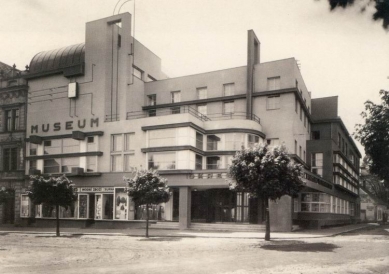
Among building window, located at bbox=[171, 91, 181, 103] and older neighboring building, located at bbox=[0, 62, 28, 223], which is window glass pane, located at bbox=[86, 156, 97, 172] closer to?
older neighboring building, located at bbox=[0, 62, 28, 223]

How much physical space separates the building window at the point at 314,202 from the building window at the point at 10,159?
29299mm

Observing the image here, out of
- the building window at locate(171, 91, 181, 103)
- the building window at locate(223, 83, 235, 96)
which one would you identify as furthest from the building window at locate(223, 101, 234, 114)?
the building window at locate(171, 91, 181, 103)

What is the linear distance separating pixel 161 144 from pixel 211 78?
9914mm

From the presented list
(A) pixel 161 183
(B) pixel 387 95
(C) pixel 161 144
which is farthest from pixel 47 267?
(C) pixel 161 144

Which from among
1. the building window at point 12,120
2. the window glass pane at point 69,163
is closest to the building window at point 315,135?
the window glass pane at point 69,163

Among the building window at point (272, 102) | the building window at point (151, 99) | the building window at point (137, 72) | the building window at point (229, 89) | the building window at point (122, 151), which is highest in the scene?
the building window at point (137, 72)

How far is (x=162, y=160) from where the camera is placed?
35.8 meters

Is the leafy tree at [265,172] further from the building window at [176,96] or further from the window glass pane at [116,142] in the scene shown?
the building window at [176,96]

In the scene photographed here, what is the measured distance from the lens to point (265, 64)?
39625mm

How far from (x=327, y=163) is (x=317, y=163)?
123cm

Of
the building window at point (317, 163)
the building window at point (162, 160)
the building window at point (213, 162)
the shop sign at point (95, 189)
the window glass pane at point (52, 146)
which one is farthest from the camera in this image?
the building window at point (317, 163)

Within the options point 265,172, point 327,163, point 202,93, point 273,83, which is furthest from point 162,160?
point 327,163

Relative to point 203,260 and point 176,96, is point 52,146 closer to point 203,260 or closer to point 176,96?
point 176,96

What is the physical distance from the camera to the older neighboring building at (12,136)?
4262cm
